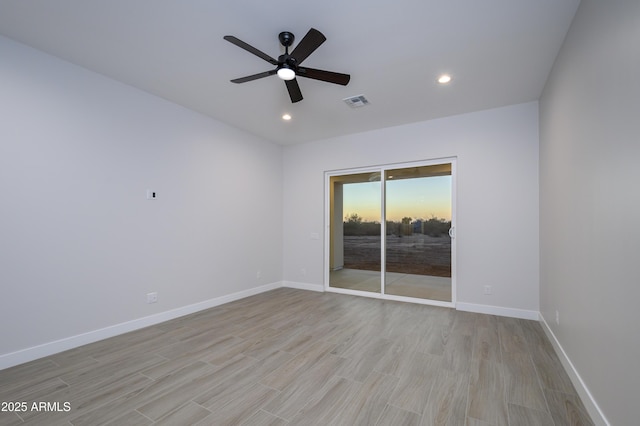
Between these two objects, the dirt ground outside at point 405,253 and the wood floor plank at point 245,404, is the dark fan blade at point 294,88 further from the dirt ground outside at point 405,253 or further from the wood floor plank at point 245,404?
the dirt ground outside at point 405,253

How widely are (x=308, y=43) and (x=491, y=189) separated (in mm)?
3253

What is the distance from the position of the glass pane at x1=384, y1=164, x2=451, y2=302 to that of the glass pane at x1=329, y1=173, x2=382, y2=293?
0.74 feet

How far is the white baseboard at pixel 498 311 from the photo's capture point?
11.8 ft

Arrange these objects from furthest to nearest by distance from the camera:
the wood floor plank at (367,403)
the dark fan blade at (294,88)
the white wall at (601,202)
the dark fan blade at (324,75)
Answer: the dark fan blade at (294,88)
the dark fan blade at (324,75)
the wood floor plank at (367,403)
the white wall at (601,202)

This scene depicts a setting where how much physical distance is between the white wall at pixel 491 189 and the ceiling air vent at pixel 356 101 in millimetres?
1145

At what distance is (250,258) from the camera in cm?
491

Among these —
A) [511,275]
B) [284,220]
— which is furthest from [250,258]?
[511,275]

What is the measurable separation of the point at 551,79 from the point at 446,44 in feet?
4.55

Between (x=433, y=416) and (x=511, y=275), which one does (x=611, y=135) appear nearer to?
(x=433, y=416)

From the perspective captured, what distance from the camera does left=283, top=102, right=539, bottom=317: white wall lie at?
3666 mm

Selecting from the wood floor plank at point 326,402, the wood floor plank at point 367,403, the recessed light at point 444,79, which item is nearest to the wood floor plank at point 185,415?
the wood floor plank at point 326,402

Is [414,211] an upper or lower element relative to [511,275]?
upper

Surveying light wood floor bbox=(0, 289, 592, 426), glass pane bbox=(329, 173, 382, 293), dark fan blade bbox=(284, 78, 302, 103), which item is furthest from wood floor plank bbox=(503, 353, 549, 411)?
dark fan blade bbox=(284, 78, 302, 103)

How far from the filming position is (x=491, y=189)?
154 inches
